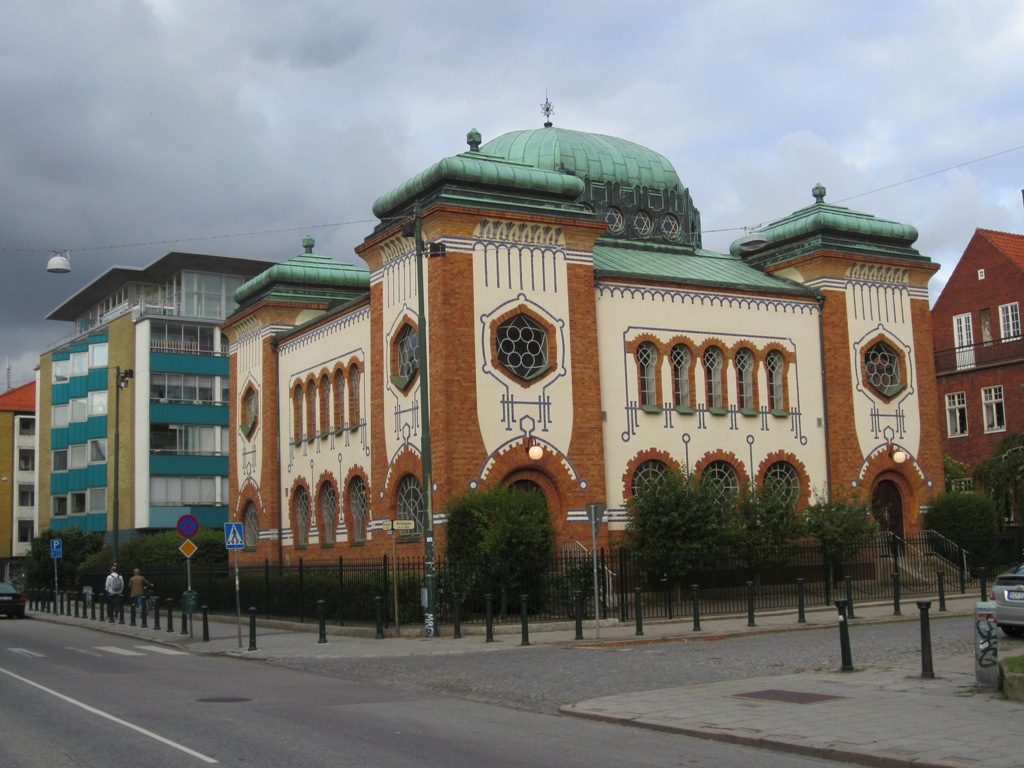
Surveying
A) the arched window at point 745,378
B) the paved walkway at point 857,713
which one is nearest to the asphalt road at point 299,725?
the paved walkway at point 857,713

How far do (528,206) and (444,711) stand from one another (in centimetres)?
1801

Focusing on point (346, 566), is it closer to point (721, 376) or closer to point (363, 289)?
point (721, 376)

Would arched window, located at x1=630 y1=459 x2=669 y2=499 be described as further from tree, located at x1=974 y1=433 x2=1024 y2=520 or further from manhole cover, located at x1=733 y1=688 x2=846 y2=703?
manhole cover, located at x1=733 y1=688 x2=846 y2=703

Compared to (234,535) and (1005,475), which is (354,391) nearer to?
(234,535)

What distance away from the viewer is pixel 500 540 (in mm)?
26406

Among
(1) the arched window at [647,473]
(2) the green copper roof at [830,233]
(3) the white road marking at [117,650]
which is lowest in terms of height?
(3) the white road marking at [117,650]

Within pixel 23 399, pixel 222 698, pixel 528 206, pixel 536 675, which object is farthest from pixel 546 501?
pixel 23 399

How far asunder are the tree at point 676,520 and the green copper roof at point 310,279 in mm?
14636

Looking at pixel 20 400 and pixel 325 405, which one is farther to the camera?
pixel 20 400

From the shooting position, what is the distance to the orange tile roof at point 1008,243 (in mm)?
50625

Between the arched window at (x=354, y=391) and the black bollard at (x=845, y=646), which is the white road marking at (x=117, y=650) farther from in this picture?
the black bollard at (x=845, y=646)

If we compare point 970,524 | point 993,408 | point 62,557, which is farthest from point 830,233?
point 62,557

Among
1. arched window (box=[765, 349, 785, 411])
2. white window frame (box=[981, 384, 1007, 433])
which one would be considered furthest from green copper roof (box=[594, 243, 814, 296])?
white window frame (box=[981, 384, 1007, 433])

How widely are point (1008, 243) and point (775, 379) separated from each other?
893 inches
